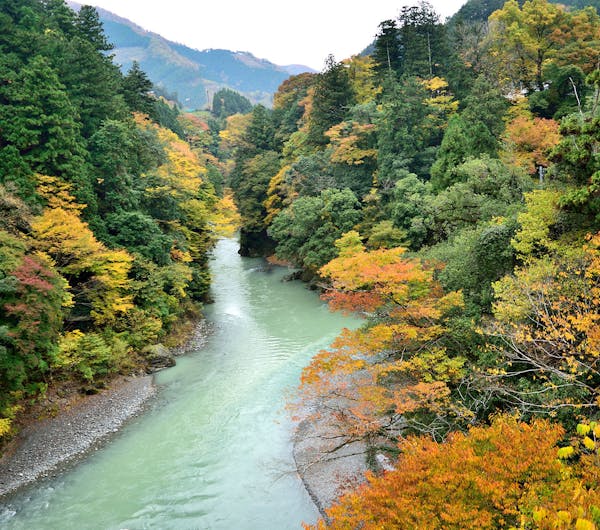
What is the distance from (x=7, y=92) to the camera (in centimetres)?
1608

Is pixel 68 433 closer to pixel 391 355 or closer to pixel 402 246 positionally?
pixel 391 355

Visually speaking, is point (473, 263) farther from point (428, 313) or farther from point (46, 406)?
point (46, 406)

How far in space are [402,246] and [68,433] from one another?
16.3 m

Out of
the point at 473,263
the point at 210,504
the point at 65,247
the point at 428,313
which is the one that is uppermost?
the point at 65,247

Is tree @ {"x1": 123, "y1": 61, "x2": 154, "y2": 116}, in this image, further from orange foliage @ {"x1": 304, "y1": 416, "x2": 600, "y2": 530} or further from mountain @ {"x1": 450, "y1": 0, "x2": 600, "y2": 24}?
mountain @ {"x1": 450, "y1": 0, "x2": 600, "y2": 24}

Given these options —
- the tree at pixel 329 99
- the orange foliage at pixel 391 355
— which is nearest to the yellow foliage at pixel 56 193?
the orange foliage at pixel 391 355

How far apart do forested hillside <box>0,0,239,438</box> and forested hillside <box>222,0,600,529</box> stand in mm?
7617

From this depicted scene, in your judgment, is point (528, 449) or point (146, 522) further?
point (146, 522)

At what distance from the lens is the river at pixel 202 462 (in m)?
9.79

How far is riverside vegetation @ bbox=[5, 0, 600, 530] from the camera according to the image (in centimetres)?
707

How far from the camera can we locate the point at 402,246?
2147cm

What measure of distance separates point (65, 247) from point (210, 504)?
32.8 feet

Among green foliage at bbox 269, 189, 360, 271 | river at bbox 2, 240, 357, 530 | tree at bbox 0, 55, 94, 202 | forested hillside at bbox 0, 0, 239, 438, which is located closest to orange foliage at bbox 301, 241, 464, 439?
river at bbox 2, 240, 357, 530

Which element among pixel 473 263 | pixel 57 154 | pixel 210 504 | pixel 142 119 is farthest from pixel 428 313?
pixel 142 119
